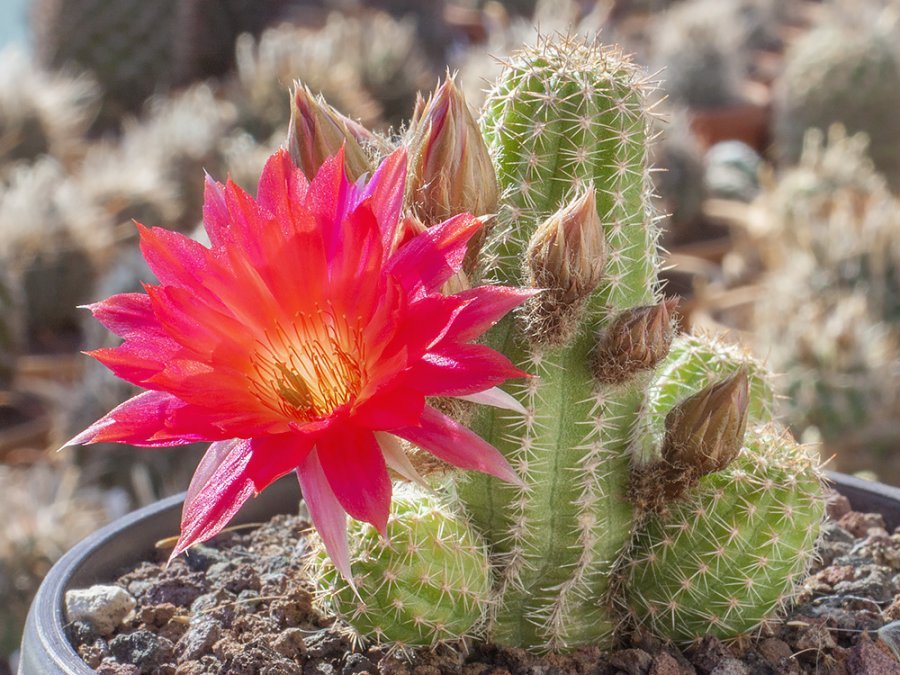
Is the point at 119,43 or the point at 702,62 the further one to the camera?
the point at 119,43

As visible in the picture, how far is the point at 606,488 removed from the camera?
3.01 feet

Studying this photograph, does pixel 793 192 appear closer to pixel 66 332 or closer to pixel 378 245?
pixel 66 332

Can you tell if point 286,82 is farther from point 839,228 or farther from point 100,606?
point 100,606

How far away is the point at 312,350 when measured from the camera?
0.75 meters

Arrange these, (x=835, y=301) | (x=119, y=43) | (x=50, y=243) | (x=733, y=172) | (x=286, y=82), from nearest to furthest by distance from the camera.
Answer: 1. (x=835, y=301)
2. (x=50, y=243)
3. (x=286, y=82)
4. (x=733, y=172)
5. (x=119, y=43)

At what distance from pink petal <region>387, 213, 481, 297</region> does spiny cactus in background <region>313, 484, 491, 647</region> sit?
0.18 m

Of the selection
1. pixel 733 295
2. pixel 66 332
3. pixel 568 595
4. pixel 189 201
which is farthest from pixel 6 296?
pixel 568 595

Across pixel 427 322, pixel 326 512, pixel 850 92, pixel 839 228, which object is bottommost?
pixel 850 92

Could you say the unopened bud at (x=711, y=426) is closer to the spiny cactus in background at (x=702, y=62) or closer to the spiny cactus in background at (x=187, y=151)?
the spiny cactus in background at (x=187, y=151)

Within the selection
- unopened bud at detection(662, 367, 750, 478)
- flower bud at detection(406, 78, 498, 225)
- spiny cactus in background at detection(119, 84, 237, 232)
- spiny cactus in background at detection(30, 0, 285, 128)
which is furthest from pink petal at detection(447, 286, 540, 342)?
spiny cactus in background at detection(30, 0, 285, 128)

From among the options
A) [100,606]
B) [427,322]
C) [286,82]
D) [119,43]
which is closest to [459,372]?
[427,322]

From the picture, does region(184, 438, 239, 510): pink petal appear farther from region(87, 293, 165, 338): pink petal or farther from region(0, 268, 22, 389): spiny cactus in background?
region(0, 268, 22, 389): spiny cactus in background

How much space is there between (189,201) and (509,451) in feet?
7.34

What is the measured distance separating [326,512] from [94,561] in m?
0.41
